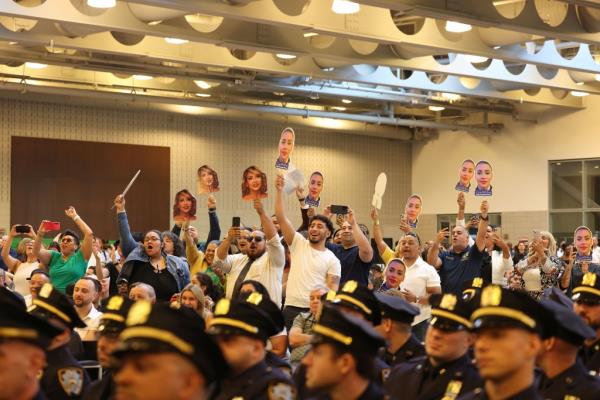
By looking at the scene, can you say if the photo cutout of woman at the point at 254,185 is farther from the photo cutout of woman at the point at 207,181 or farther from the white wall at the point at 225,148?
the white wall at the point at 225,148

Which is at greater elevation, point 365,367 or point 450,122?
point 450,122

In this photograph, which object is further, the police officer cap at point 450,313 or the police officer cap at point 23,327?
the police officer cap at point 450,313

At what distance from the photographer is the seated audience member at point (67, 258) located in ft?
38.6

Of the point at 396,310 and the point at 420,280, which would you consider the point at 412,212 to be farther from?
the point at 396,310

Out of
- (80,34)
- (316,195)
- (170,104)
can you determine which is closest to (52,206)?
(170,104)

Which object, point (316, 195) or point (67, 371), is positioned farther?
point (316, 195)

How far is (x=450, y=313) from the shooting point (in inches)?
209

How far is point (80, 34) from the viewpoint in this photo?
14.7 metres

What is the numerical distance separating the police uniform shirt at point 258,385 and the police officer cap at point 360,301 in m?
0.82

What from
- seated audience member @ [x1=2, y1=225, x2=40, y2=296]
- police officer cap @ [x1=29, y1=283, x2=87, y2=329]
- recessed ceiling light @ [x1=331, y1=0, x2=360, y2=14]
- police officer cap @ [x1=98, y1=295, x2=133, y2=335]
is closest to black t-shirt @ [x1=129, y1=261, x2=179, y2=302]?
seated audience member @ [x1=2, y1=225, x2=40, y2=296]

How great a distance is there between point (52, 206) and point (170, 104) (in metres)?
3.20

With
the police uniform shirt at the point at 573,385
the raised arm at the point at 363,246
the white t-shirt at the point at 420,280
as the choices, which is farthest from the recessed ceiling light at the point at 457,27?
the police uniform shirt at the point at 573,385

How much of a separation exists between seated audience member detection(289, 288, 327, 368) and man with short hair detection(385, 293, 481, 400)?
8.43ft

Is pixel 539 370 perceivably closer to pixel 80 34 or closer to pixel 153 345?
pixel 153 345
